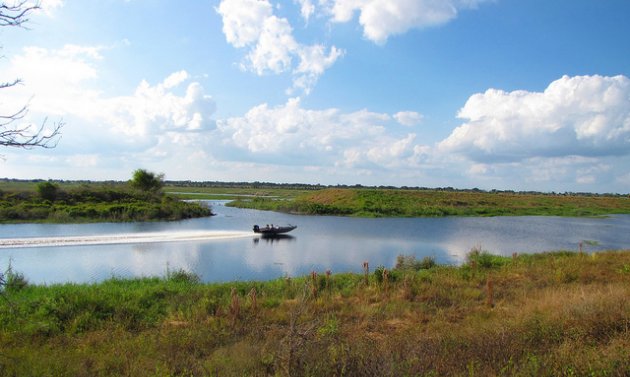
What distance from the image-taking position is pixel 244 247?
103ft

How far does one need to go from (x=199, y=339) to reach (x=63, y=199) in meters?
56.0

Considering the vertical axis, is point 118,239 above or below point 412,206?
below

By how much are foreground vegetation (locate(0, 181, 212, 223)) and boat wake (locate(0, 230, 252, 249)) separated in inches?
561

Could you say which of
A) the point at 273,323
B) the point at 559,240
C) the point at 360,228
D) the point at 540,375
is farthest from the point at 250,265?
the point at 559,240

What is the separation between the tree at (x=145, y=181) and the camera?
71.5 m

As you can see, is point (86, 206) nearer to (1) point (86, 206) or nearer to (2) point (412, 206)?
(1) point (86, 206)

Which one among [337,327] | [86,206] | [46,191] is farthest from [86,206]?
[337,327]

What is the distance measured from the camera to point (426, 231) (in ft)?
140

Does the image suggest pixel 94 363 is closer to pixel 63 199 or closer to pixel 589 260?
pixel 589 260

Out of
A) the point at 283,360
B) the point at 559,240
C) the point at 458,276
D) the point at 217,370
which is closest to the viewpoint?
the point at 283,360

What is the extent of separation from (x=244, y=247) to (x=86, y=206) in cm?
3102

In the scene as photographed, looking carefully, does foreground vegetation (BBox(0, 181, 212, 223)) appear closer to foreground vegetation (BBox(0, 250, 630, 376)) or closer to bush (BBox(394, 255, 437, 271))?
foreground vegetation (BBox(0, 250, 630, 376))

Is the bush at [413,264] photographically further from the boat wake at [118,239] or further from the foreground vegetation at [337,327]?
the boat wake at [118,239]

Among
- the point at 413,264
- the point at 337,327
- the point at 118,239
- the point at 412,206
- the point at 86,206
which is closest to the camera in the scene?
the point at 337,327
